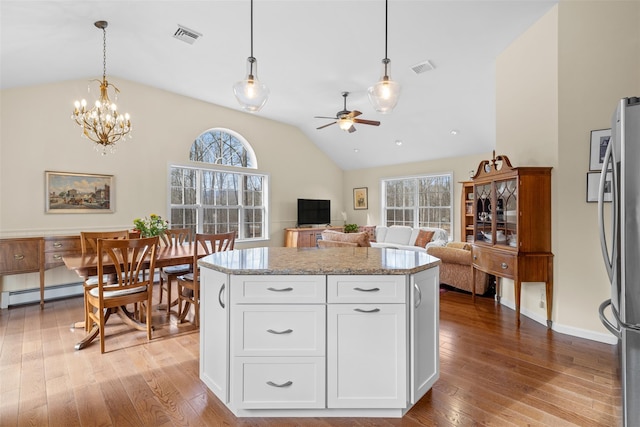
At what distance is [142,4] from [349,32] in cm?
208

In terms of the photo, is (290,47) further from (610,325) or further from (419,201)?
(419,201)

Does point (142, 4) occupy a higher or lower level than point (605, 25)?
higher

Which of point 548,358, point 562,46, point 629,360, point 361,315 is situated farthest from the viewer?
point 562,46

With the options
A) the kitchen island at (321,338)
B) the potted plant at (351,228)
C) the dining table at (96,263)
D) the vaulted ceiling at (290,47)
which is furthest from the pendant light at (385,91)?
the potted plant at (351,228)

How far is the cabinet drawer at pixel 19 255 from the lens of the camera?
3866 mm

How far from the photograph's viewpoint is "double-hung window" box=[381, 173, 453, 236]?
24.4 feet

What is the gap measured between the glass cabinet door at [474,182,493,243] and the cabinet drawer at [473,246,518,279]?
173 mm

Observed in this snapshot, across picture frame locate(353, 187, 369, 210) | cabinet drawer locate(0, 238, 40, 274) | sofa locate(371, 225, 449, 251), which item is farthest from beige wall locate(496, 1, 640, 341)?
cabinet drawer locate(0, 238, 40, 274)

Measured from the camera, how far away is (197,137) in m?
6.11

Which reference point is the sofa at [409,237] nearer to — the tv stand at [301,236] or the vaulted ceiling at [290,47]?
the tv stand at [301,236]

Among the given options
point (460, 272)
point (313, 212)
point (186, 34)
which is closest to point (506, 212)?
point (460, 272)

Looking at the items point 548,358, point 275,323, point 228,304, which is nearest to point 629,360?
point 548,358

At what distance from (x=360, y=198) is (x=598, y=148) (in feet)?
20.2

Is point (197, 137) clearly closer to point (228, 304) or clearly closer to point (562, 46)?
point (228, 304)
